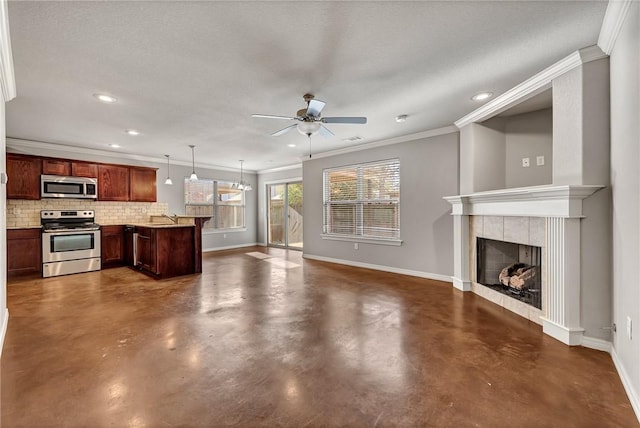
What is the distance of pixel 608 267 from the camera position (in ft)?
7.86

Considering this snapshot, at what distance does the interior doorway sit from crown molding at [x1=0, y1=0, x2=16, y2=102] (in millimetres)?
6192

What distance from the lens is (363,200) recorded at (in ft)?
19.3

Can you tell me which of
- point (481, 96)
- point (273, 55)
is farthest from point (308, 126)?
point (481, 96)

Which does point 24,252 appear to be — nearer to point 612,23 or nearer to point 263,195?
point 263,195

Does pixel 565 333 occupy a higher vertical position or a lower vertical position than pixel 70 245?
lower

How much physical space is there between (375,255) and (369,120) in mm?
2668

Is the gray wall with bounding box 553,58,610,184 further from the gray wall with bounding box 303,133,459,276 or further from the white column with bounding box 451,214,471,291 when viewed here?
the gray wall with bounding box 303,133,459,276

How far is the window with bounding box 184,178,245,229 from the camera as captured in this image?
7.86 m

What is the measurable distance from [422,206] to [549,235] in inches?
90.2

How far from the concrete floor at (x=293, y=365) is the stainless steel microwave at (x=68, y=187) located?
94.4 inches

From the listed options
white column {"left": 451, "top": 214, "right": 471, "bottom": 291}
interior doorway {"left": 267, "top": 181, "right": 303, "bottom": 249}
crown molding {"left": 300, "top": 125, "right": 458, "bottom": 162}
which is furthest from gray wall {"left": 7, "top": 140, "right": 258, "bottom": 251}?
white column {"left": 451, "top": 214, "right": 471, "bottom": 291}

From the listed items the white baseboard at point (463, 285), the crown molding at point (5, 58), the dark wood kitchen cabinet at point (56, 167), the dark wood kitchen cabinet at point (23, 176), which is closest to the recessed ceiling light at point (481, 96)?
the white baseboard at point (463, 285)

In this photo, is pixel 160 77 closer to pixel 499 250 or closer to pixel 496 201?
pixel 496 201

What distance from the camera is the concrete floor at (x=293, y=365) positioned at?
168 centimetres
